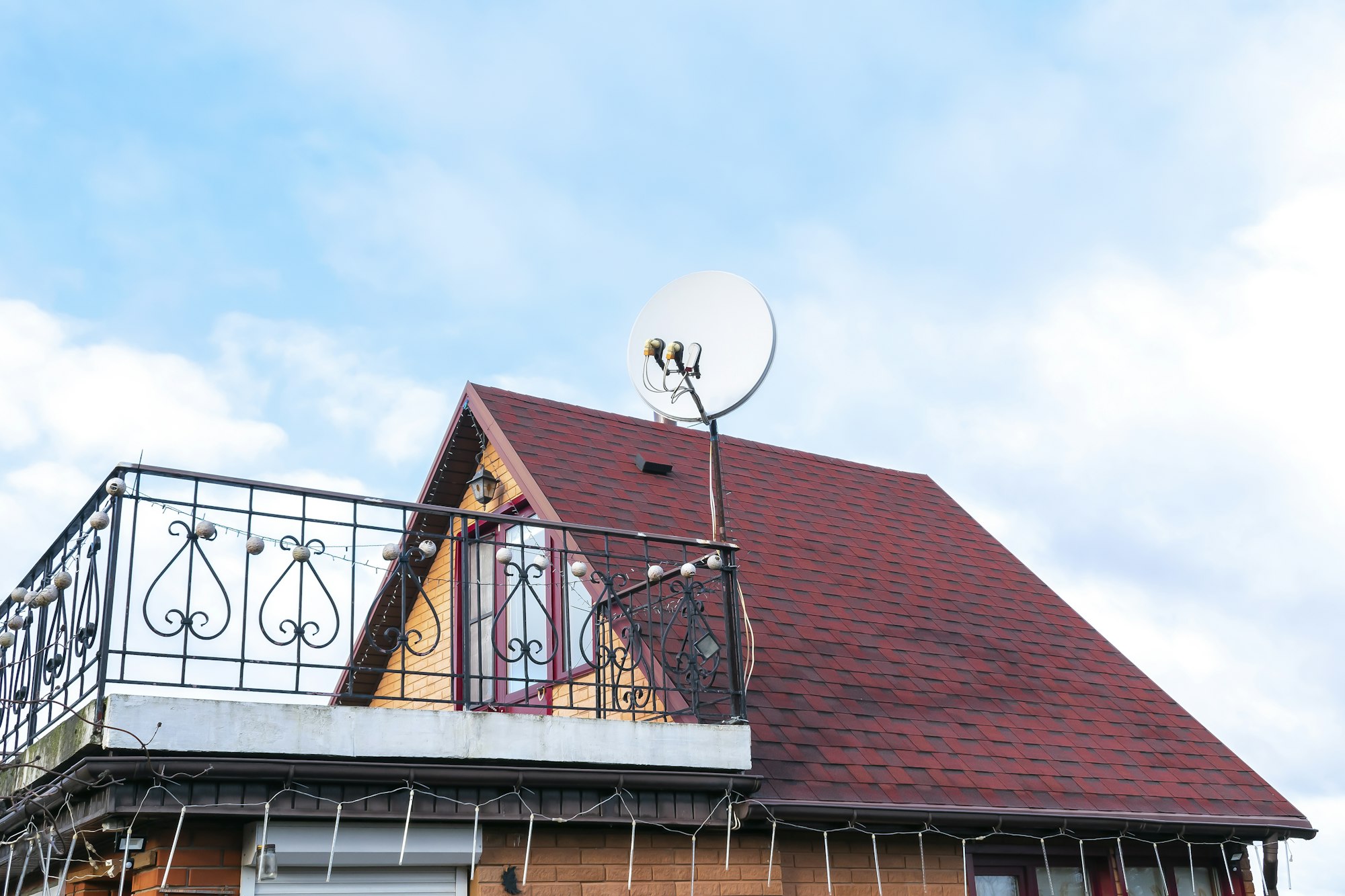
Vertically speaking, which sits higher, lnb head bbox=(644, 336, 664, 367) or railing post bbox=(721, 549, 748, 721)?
lnb head bbox=(644, 336, 664, 367)

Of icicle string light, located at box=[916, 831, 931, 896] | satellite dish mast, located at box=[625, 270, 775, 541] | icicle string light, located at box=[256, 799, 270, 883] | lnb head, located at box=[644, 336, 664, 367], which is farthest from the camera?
lnb head, located at box=[644, 336, 664, 367]

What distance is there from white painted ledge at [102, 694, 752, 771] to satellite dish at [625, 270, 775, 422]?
2434 millimetres

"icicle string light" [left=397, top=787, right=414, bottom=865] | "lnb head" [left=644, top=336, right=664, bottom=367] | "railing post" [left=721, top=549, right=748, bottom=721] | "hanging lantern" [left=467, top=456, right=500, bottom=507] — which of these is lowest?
"icicle string light" [left=397, top=787, right=414, bottom=865]

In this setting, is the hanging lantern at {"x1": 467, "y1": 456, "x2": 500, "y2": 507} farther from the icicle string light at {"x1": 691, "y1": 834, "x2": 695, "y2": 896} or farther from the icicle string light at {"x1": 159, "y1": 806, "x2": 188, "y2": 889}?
the icicle string light at {"x1": 159, "y1": 806, "x2": 188, "y2": 889}

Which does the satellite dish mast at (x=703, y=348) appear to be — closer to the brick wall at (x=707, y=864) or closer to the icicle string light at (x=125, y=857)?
the brick wall at (x=707, y=864)

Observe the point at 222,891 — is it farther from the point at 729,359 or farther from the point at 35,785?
the point at 729,359

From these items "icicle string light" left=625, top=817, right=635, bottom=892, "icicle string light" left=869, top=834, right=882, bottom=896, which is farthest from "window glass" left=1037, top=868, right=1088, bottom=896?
"icicle string light" left=625, top=817, right=635, bottom=892

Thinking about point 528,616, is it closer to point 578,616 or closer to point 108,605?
point 578,616

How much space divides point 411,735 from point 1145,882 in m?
5.86

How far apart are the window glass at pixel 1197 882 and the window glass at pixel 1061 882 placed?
3.02ft

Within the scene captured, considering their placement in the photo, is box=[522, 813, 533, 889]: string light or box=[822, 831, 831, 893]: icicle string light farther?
box=[822, 831, 831, 893]: icicle string light

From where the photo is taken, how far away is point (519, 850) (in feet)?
20.9

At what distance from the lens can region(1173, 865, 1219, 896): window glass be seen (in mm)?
9164

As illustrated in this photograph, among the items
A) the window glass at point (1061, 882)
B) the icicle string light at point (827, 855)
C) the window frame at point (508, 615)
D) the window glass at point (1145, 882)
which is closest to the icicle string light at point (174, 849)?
the window frame at point (508, 615)
